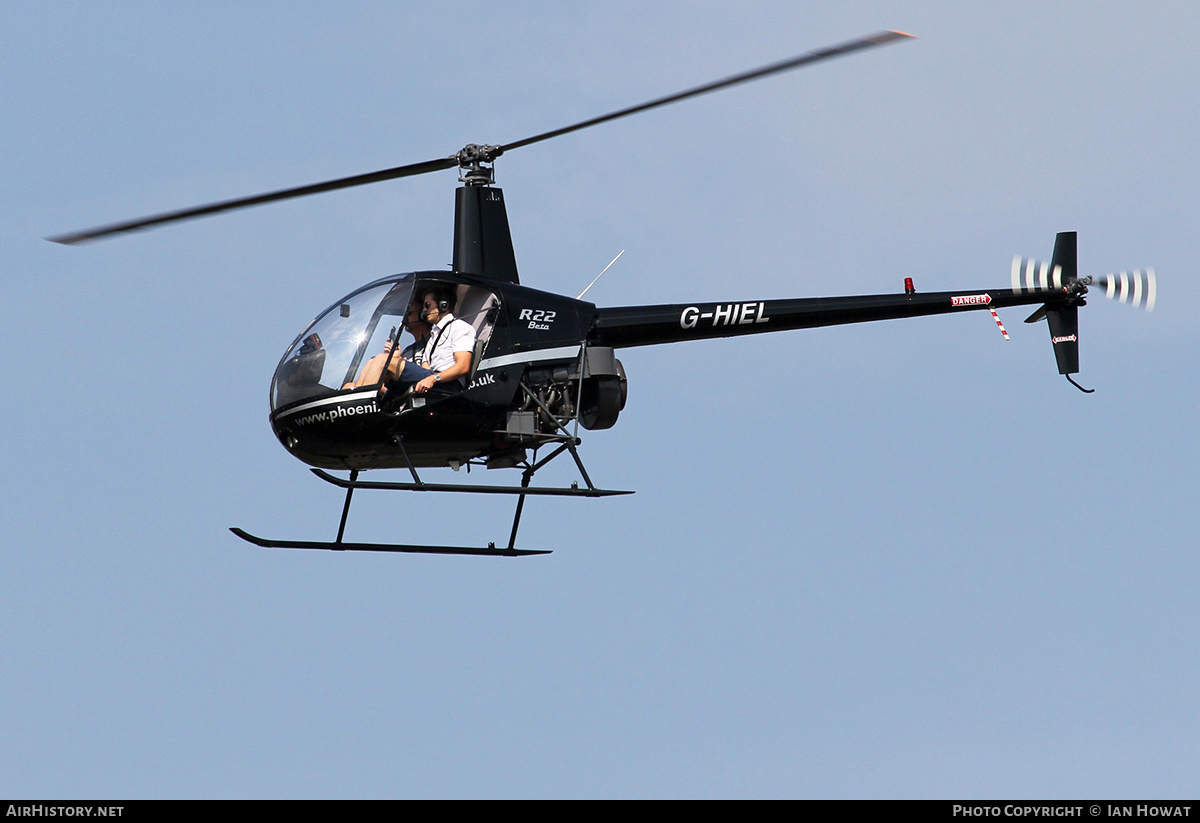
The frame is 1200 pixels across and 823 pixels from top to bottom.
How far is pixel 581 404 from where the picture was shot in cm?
1977

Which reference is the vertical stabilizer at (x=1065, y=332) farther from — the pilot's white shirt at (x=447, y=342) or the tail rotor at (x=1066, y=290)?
the pilot's white shirt at (x=447, y=342)

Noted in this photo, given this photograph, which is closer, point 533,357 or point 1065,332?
point 533,357

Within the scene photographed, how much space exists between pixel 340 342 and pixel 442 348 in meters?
1.06

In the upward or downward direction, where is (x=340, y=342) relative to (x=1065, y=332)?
downward

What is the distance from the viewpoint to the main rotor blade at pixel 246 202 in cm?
1664

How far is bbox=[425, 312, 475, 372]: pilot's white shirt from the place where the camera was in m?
18.6

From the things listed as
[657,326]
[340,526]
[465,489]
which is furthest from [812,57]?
[340,526]

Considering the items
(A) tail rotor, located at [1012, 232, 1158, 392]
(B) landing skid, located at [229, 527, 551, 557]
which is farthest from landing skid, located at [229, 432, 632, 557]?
(A) tail rotor, located at [1012, 232, 1158, 392]

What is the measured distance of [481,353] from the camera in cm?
1877

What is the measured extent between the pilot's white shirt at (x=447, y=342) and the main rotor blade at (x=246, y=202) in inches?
65.0

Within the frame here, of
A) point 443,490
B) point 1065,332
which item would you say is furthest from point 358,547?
point 1065,332

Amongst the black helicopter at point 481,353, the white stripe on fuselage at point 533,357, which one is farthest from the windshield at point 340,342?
the white stripe on fuselage at point 533,357

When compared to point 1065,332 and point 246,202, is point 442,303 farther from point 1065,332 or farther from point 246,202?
point 1065,332
